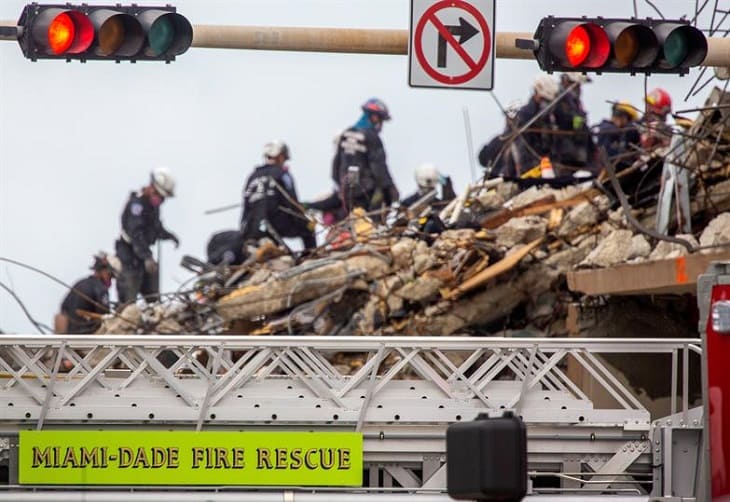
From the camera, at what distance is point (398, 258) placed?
19.2 metres

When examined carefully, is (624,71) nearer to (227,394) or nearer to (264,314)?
(227,394)

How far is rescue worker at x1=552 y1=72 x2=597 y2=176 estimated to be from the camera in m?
22.1

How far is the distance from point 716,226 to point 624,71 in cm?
563

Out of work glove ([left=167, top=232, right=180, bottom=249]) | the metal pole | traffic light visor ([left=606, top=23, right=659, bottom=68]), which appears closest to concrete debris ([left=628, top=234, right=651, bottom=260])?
the metal pole

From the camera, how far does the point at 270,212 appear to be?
22.3 meters

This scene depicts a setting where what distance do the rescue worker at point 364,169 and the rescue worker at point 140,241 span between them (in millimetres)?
2965

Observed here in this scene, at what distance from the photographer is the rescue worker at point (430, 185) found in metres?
21.5

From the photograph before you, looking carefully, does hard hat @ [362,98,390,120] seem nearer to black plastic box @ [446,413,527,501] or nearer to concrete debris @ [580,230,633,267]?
concrete debris @ [580,230,633,267]

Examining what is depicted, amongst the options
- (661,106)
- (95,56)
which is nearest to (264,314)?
(661,106)

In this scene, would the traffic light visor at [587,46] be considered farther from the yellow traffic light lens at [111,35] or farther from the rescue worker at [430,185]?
the rescue worker at [430,185]

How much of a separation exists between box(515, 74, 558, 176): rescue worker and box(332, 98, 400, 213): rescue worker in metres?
1.82

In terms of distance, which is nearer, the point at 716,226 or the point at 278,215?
the point at 716,226

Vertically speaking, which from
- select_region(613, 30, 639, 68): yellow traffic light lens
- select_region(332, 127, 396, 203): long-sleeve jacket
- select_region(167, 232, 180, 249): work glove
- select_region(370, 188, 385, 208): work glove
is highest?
select_region(613, 30, 639, 68): yellow traffic light lens

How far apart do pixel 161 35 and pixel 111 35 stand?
31 centimetres
